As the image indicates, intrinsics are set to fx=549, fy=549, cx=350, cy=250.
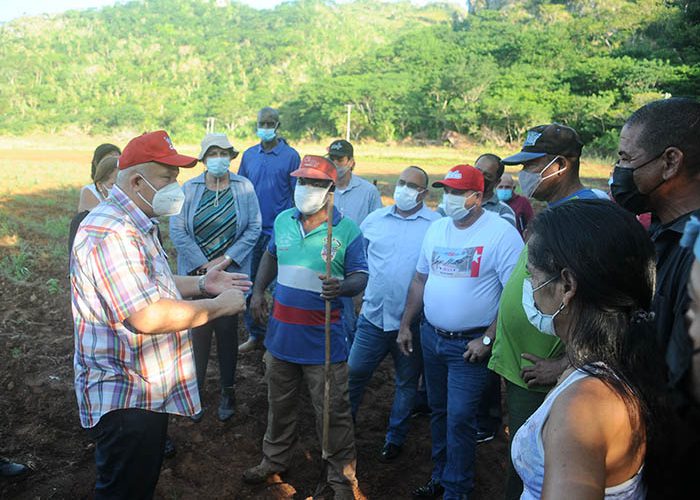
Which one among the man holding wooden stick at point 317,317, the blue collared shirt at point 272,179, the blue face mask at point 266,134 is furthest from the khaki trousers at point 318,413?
the blue face mask at point 266,134

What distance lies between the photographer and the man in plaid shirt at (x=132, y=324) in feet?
7.41

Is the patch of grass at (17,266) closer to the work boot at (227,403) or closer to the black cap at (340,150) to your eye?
the work boot at (227,403)

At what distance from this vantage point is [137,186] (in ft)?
8.32

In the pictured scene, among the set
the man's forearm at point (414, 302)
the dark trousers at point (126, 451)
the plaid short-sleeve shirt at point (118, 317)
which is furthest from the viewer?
the man's forearm at point (414, 302)

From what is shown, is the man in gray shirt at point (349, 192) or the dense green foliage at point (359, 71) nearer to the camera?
the man in gray shirt at point (349, 192)

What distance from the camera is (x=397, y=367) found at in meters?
4.12

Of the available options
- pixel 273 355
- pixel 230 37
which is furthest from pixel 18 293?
pixel 230 37

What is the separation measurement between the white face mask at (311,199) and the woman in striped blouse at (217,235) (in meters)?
1.09

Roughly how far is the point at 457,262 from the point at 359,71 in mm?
70806

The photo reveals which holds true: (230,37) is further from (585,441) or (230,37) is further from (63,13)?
(585,441)

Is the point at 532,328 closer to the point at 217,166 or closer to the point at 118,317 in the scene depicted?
the point at 118,317

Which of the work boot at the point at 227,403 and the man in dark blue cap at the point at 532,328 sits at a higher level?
the man in dark blue cap at the point at 532,328

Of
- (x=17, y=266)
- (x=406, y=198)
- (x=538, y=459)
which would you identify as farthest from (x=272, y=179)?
(x=538, y=459)

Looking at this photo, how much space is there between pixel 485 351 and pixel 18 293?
234 inches
